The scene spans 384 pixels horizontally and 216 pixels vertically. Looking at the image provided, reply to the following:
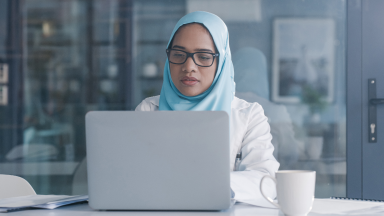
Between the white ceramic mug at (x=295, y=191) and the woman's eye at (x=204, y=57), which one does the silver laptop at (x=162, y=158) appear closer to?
the white ceramic mug at (x=295, y=191)

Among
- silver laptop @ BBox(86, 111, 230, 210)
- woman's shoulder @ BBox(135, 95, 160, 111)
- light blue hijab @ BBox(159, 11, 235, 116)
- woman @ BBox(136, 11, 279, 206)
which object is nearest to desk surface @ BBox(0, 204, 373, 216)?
silver laptop @ BBox(86, 111, 230, 210)

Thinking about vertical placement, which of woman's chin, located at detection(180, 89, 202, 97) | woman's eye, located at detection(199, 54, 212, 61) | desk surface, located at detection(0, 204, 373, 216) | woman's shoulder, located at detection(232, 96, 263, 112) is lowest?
desk surface, located at detection(0, 204, 373, 216)

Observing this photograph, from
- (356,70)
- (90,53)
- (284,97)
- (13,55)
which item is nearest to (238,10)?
(284,97)

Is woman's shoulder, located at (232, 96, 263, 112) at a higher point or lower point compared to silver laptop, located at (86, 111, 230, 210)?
higher

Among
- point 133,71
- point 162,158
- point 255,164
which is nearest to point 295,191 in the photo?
point 162,158

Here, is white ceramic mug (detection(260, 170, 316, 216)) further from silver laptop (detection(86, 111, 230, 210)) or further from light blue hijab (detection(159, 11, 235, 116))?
light blue hijab (detection(159, 11, 235, 116))

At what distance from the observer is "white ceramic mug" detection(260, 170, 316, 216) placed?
0.65 m

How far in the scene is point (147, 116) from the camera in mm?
689

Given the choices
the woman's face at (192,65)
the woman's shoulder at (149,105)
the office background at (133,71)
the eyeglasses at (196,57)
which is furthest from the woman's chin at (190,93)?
the office background at (133,71)

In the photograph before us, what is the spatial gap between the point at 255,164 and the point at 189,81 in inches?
16.4

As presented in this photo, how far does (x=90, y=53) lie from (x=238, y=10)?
1.00 metres

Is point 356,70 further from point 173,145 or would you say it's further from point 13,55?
point 13,55

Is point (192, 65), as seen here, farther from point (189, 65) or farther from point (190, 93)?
point (190, 93)

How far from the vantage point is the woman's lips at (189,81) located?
138cm
